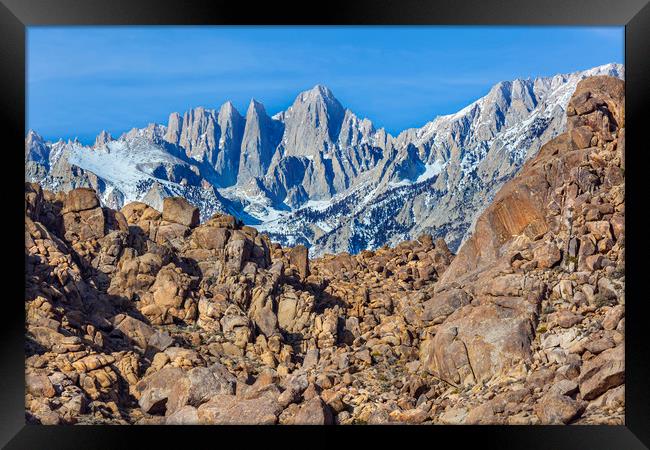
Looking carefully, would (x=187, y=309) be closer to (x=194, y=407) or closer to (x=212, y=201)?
(x=194, y=407)

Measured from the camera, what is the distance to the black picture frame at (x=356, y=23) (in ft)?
45.2

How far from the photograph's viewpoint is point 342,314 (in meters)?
30.9

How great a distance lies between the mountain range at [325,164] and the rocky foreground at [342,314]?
26.3 meters

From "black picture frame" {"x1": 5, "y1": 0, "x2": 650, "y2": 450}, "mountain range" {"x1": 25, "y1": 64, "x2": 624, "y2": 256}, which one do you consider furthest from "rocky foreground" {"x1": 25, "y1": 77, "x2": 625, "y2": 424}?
"mountain range" {"x1": 25, "y1": 64, "x2": 624, "y2": 256}

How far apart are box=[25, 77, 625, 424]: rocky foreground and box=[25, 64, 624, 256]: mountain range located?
1035 inches

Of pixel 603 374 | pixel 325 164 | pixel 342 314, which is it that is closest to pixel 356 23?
pixel 603 374

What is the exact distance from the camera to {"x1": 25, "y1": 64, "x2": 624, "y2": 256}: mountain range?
67938 millimetres

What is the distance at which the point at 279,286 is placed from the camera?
106ft

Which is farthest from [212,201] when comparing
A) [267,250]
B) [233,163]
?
[267,250]

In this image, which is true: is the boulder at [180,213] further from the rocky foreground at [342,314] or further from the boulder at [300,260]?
the boulder at [300,260]

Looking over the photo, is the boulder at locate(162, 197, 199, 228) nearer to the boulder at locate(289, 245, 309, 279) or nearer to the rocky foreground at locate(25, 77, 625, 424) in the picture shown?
the rocky foreground at locate(25, 77, 625, 424)

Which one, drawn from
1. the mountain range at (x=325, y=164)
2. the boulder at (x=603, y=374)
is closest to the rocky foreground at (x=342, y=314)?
the boulder at (x=603, y=374)

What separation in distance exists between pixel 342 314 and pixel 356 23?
18.3 meters

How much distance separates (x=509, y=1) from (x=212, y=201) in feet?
205
